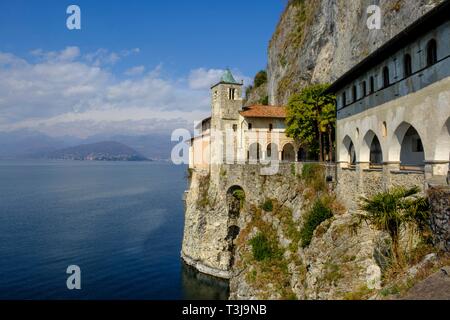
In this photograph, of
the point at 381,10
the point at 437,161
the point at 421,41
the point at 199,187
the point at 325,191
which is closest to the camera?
the point at 437,161

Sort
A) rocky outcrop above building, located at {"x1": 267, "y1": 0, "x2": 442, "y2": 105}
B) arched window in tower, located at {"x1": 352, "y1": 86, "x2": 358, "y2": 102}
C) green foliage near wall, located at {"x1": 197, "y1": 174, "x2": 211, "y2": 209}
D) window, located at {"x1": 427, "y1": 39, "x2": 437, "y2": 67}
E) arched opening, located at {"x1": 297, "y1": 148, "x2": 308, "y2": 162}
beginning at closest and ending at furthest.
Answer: window, located at {"x1": 427, "y1": 39, "x2": 437, "y2": 67}, arched window in tower, located at {"x1": 352, "y1": 86, "x2": 358, "y2": 102}, rocky outcrop above building, located at {"x1": 267, "y1": 0, "x2": 442, "y2": 105}, green foliage near wall, located at {"x1": 197, "y1": 174, "x2": 211, "y2": 209}, arched opening, located at {"x1": 297, "y1": 148, "x2": 308, "y2": 162}

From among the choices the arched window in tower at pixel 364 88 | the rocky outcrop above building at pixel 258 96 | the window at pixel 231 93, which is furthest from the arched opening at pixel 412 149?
the rocky outcrop above building at pixel 258 96

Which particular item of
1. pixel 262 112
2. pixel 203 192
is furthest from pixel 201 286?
pixel 262 112

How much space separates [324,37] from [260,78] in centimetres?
5499

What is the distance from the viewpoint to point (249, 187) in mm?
39875

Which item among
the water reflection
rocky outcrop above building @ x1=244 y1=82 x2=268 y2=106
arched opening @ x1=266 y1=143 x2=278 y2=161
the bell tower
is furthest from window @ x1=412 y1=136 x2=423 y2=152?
rocky outcrop above building @ x1=244 y1=82 x2=268 y2=106

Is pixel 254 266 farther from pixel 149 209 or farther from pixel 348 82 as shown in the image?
pixel 149 209

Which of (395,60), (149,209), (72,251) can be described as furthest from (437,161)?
(149,209)

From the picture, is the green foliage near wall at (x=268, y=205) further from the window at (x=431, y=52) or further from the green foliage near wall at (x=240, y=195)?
the window at (x=431, y=52)

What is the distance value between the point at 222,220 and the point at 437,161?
29.2 meters

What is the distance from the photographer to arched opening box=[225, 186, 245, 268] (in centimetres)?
4219

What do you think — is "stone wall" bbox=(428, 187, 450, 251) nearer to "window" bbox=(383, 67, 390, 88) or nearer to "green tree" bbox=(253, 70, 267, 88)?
"window" bbox=(383, 67, 390, 88)

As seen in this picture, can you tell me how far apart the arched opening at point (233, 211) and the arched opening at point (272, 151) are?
1398cm

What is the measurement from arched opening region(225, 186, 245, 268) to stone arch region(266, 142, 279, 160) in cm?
1398
